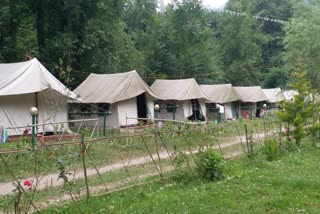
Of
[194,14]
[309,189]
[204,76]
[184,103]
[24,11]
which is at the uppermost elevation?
[194,14]

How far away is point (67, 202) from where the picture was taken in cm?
803

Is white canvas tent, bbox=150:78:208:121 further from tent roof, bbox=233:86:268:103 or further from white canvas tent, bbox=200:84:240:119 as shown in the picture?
tent roof, bbox=233:86:268:103

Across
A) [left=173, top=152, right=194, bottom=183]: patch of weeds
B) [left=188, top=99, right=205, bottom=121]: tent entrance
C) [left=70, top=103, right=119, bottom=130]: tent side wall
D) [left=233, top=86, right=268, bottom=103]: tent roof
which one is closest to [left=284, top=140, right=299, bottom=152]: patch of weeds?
[left=173, top=152, right=194, bottom=183]: patch of weeds

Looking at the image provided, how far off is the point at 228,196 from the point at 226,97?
27.0 m

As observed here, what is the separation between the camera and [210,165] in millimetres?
10047

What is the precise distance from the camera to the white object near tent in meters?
18.2

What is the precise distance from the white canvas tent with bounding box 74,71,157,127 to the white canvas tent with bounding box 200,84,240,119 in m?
10.7

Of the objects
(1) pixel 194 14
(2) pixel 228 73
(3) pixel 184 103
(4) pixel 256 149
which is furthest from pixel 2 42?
(2) pixel 228 73

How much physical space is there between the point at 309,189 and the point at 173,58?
36024 mm

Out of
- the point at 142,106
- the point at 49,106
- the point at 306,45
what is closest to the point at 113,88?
the point at 142,106

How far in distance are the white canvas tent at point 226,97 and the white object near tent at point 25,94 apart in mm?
17689

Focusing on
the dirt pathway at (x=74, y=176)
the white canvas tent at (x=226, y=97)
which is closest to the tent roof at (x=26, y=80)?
the dirt pathway at (x=74, y=176)

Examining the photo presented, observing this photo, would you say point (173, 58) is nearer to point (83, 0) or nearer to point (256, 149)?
point (83, 0)

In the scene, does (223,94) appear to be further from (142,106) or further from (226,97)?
(142,106)
